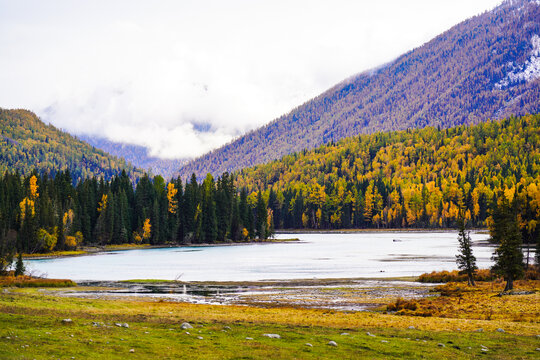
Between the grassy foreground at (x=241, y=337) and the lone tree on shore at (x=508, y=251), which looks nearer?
the grassy foreground at (x=241, y=337)

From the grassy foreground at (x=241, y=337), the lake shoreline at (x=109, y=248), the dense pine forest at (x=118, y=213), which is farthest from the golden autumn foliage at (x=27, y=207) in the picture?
the grassy foreground at (x=241, y=337)

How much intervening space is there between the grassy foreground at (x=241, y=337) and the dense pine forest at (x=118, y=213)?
317ft

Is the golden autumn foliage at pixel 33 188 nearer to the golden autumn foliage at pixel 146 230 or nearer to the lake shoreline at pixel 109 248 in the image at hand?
the lake shoreline at pixel 109 248

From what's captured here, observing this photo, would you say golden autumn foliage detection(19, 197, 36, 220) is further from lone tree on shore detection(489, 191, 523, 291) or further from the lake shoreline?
lone tree on shore detection(489, 191, 523, 291)

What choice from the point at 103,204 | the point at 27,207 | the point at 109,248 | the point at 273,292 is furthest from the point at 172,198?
the point at 273,292

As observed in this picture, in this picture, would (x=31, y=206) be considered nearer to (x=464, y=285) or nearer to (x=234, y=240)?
(x=234, y=240)

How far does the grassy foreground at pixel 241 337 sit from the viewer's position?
62.6ft

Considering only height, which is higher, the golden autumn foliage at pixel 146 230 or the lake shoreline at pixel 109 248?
the golden autumn foliage at pixel 146 230

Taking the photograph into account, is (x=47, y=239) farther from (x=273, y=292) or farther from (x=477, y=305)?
(x=477, y=305)

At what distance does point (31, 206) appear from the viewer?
12438cm

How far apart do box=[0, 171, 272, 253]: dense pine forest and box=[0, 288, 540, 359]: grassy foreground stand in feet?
317

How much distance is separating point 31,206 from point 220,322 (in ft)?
355

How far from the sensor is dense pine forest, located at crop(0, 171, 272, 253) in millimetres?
122562

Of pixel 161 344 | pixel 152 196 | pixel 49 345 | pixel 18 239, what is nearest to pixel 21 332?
pixel 49 345
